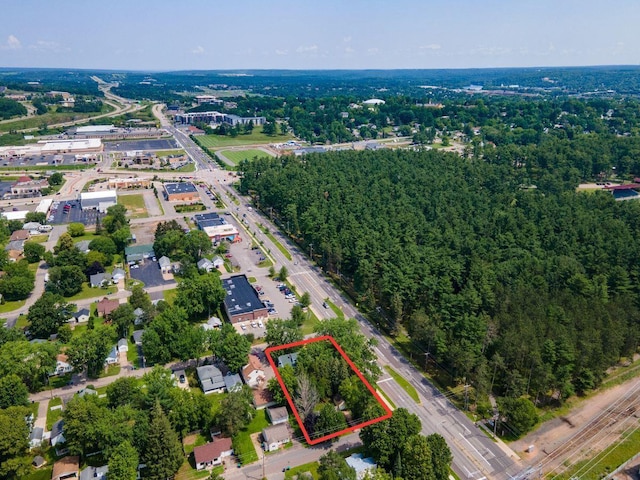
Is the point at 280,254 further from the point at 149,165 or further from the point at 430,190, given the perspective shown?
the point at 149,165

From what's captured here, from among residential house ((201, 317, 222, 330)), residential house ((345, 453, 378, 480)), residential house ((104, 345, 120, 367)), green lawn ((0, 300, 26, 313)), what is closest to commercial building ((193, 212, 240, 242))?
residential house ((201, 317, 222, 330))

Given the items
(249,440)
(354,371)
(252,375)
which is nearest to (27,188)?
(252,375)

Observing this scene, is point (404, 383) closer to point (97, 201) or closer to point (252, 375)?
point (252, 375)

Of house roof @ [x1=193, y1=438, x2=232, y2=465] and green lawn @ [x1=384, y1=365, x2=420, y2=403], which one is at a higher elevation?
house roof @ [x1=193, y1=438, x2=232, y2=465]

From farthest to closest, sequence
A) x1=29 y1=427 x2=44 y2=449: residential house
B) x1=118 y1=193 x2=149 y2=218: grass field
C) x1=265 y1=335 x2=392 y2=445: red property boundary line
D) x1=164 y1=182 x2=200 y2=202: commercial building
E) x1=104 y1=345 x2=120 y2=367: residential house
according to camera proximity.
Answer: x1=164 y1=182 x2=200 y2=202: commercial building < x1=118 y1=193 x2=149 y2=218: grass field < x1=104 y1=345 x2=120 y2=367: residential house < x1=265 y1=335 x2=392 y2=445: red property boundary line < x1=29 y1=427 x2=44 y2=449: residential house

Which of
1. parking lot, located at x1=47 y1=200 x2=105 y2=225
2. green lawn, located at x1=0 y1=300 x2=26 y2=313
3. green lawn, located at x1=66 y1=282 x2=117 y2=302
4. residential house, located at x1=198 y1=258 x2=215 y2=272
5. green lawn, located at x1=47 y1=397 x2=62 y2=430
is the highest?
parking lot, located at x1=47 y1=200 x2=105 y2=225

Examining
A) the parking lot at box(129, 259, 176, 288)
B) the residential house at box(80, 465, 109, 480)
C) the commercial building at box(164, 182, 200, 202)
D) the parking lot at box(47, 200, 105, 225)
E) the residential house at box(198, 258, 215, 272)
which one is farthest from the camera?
the commercial building at box(164, 182, 200, 202)

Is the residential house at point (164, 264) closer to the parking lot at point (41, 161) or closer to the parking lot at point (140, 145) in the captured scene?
the parking lot at point (41, 161)

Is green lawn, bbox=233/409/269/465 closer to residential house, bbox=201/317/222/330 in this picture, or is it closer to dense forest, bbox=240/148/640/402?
residential house, bbox=201/317/222/330
